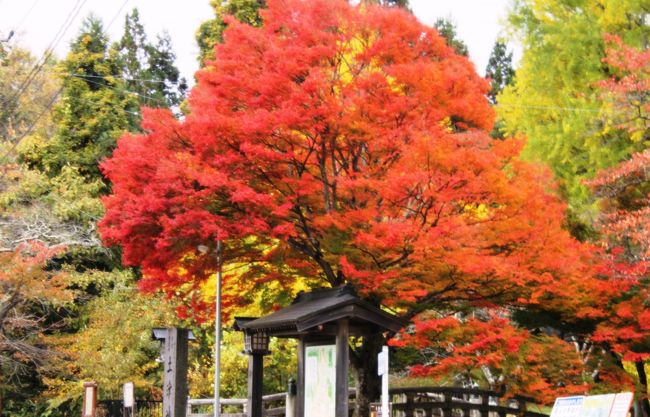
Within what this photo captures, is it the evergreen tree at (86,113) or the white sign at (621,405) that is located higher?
the evergreen tree at (86,113)

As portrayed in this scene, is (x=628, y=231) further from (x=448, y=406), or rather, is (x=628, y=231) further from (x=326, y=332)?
(x=326, y=332)

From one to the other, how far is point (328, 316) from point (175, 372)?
14.9 ft

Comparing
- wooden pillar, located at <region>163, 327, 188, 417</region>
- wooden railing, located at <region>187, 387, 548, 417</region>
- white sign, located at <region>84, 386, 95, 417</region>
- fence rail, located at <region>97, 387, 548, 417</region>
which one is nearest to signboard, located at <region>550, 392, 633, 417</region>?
wooden pillar, located at <region>163, 327, 188, 417</region>

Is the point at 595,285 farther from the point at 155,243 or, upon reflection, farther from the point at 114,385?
the point at 114,385

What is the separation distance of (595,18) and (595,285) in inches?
389

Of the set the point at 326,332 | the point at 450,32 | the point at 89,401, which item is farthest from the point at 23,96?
the point at 326,332

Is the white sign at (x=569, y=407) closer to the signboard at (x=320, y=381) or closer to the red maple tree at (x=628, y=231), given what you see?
the signboard at (x=320, y=381)

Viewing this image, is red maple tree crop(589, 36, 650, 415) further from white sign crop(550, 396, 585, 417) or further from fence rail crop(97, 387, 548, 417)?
white sign crop(550, 396, 585, 417)

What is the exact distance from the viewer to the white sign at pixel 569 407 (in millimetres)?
8609

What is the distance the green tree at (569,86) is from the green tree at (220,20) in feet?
48.0

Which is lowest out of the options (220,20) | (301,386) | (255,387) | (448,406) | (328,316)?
(448,406)

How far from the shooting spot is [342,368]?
13133 mm

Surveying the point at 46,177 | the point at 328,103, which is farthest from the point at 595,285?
the point at 46,177

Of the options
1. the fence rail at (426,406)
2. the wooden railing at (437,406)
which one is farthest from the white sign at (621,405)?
the fence rail at (426,406)
